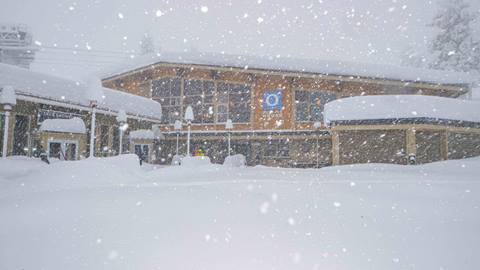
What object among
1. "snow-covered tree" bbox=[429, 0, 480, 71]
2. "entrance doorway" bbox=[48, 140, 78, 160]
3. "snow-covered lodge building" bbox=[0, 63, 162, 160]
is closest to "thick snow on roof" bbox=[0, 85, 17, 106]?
"snow-covered lodge building" bbox=[0, 63, 162, 160]

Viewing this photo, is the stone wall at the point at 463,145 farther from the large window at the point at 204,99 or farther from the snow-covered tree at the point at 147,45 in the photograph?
the snow-covered tree at the point at 147,45

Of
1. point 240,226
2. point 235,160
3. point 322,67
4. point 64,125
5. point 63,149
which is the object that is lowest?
point 235,160

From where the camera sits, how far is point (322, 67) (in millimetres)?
16750

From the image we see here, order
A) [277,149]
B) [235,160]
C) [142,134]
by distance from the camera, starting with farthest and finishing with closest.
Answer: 1. [277,149]
2. [142,134]
3. [235,160]

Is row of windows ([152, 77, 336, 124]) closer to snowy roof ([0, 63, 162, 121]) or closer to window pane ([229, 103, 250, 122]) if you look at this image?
window pane ([229, 103, 250, 122])

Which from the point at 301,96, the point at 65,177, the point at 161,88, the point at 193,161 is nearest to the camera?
the point at 65,177

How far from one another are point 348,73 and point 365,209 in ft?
42.3

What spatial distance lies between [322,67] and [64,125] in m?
12.6

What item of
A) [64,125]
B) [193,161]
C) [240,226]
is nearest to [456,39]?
[193,161]

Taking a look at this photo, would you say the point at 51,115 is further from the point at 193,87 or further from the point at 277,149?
the point at 277,149

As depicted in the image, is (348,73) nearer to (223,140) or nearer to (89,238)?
(223,140)

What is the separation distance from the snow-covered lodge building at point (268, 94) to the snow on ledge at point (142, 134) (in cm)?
118

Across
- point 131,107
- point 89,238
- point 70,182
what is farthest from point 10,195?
point 131,107

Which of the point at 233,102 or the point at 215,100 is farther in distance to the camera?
the point at 215,100
